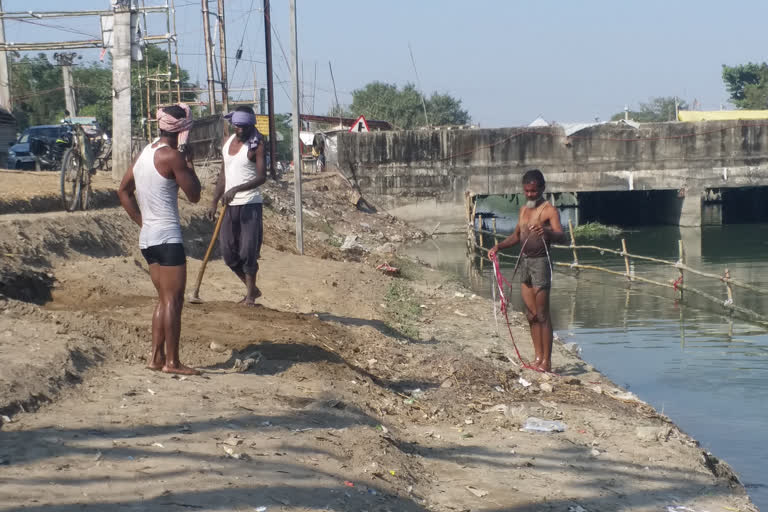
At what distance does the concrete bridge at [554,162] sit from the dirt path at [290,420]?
23233 mm

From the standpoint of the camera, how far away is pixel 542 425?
21.0 feet

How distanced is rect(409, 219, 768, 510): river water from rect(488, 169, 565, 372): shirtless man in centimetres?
157

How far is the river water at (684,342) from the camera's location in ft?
26.7

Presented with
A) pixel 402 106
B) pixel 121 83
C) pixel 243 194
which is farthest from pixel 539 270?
pixel 402 106

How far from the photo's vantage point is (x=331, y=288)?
12.0 m

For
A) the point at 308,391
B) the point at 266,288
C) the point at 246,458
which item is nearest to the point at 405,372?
the point at 308,391

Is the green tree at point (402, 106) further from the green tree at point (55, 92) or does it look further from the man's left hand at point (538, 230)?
the man's left hand at point (538, 230)

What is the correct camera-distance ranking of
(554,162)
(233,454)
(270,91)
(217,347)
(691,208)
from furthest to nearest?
(691,208) < (554,162) < (270,91) < (217,347) < (233,454)

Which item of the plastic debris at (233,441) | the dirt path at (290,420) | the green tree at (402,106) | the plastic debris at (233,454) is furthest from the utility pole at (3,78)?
the green tree at (402,106)

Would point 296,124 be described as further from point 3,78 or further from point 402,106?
point 402,106

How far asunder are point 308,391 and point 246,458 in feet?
5.46

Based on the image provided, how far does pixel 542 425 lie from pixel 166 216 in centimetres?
300

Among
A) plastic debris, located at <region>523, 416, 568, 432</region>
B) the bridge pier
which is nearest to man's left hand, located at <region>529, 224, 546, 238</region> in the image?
plastic debris, located at <region>523, 416, 568, 432</region>

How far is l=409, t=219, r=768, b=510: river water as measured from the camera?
8148mm
